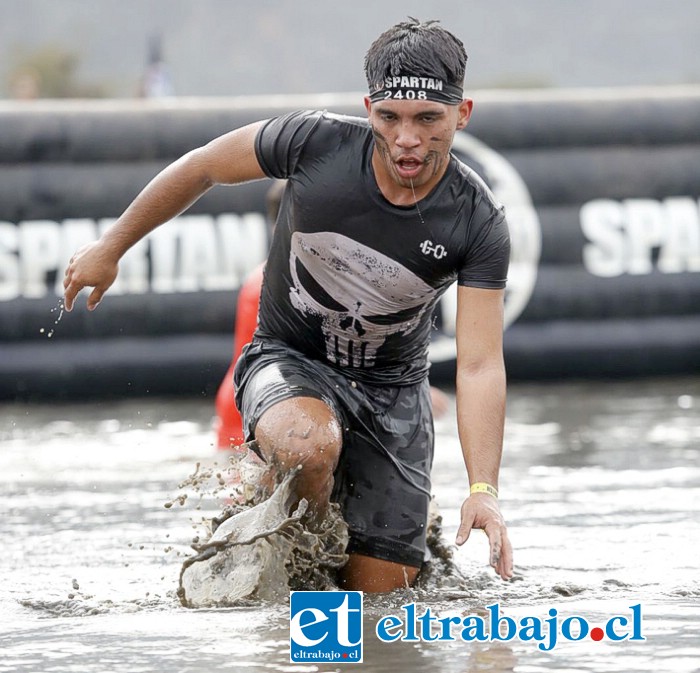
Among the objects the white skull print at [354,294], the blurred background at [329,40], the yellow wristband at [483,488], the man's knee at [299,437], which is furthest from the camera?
the blurred background at [329,40]

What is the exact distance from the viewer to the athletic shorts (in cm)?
507

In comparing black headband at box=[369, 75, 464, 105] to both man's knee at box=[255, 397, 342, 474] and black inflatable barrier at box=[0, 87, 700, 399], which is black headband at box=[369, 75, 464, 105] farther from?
black inflatable barrier at box=[0, 87, 700, 399]

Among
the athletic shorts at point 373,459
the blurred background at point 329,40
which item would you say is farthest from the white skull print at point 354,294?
the blurred background at point 329,40


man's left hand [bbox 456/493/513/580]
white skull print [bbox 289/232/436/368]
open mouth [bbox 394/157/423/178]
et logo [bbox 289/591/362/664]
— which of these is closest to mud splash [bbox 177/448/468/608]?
et logo [bbox 289/591/362/664]

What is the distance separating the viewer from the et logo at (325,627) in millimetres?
4031

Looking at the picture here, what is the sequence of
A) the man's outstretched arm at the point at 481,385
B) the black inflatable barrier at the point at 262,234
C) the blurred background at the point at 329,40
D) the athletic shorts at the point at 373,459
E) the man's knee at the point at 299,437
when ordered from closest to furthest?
the man's outstretched arm at the point at 481,385 < the man's knee at the point at 299,437 < the athletic shorts at the point at 373,459 < the black inflatable barrier at the point at 262,234 < the blurred background at the point at 329,40

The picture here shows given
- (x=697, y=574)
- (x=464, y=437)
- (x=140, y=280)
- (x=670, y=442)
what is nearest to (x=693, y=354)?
(x=670, y=442)

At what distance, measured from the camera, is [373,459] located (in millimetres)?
5125

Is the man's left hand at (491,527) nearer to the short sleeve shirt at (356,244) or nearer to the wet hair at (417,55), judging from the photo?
the short sleeve shirt at (356,244)

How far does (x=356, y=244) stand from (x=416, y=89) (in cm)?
55

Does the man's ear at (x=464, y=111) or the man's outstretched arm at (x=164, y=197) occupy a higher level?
the man's ear at (x=464, y=111)

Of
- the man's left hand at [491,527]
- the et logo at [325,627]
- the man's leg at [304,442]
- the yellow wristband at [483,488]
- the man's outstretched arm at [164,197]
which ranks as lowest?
the et logo at [325,627]

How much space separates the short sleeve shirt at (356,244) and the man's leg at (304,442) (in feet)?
1.16

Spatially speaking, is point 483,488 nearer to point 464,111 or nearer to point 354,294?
point 354,294
